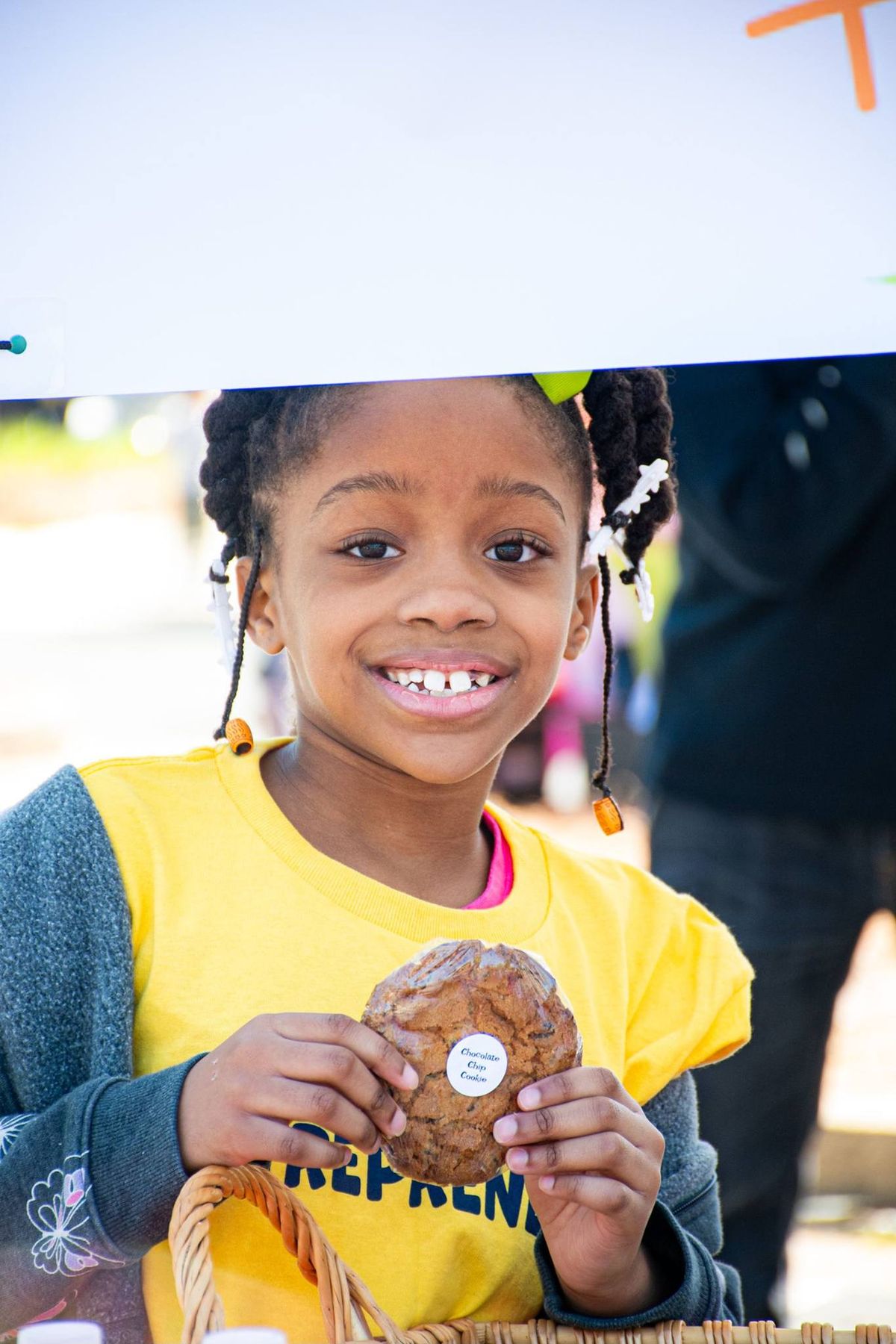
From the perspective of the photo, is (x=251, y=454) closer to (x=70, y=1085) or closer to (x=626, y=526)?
(x=626, y=526)

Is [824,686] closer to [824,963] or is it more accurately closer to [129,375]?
[824,963]

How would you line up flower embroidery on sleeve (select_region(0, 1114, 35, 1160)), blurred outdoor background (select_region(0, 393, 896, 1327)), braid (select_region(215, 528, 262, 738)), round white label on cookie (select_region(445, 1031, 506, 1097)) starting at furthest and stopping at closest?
blurred outdoor background (select_region(0, 393, 896, 1327)) → braid (select_region(215, 528, 262, 738)) → flower embroidery on sleeve (select_region(0, 1114, 35, 1160)) → round white label on cookie (select_region(445, 1031, 506, 1097))

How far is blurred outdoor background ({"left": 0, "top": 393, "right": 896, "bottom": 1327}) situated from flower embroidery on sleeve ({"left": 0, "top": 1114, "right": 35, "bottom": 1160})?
69cm

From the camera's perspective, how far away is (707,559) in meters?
2.85

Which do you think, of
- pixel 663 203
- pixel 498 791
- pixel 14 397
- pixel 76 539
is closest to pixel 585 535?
pixel 663 203

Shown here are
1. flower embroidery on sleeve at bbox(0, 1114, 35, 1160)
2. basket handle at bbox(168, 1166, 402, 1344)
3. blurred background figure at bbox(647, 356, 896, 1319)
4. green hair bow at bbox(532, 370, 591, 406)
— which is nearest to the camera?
basket handle at bbox(168, 1166, 402, 1344)

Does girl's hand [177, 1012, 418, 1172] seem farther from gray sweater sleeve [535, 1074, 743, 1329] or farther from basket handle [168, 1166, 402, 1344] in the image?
gray sweater sleeve [535, 1074, 743, 1329]

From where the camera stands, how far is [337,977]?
1.62 metres

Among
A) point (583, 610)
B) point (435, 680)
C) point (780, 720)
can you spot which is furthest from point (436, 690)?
point (780, 720)

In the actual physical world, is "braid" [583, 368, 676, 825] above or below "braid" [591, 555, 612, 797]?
above

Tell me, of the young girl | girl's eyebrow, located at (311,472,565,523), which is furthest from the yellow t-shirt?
girl's eyebrow, located at (311,472,565,523)

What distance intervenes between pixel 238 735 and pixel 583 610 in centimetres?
45

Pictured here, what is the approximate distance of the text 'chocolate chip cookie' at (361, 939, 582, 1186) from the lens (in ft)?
4.43

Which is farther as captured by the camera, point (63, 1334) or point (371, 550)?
point (371, 550)
